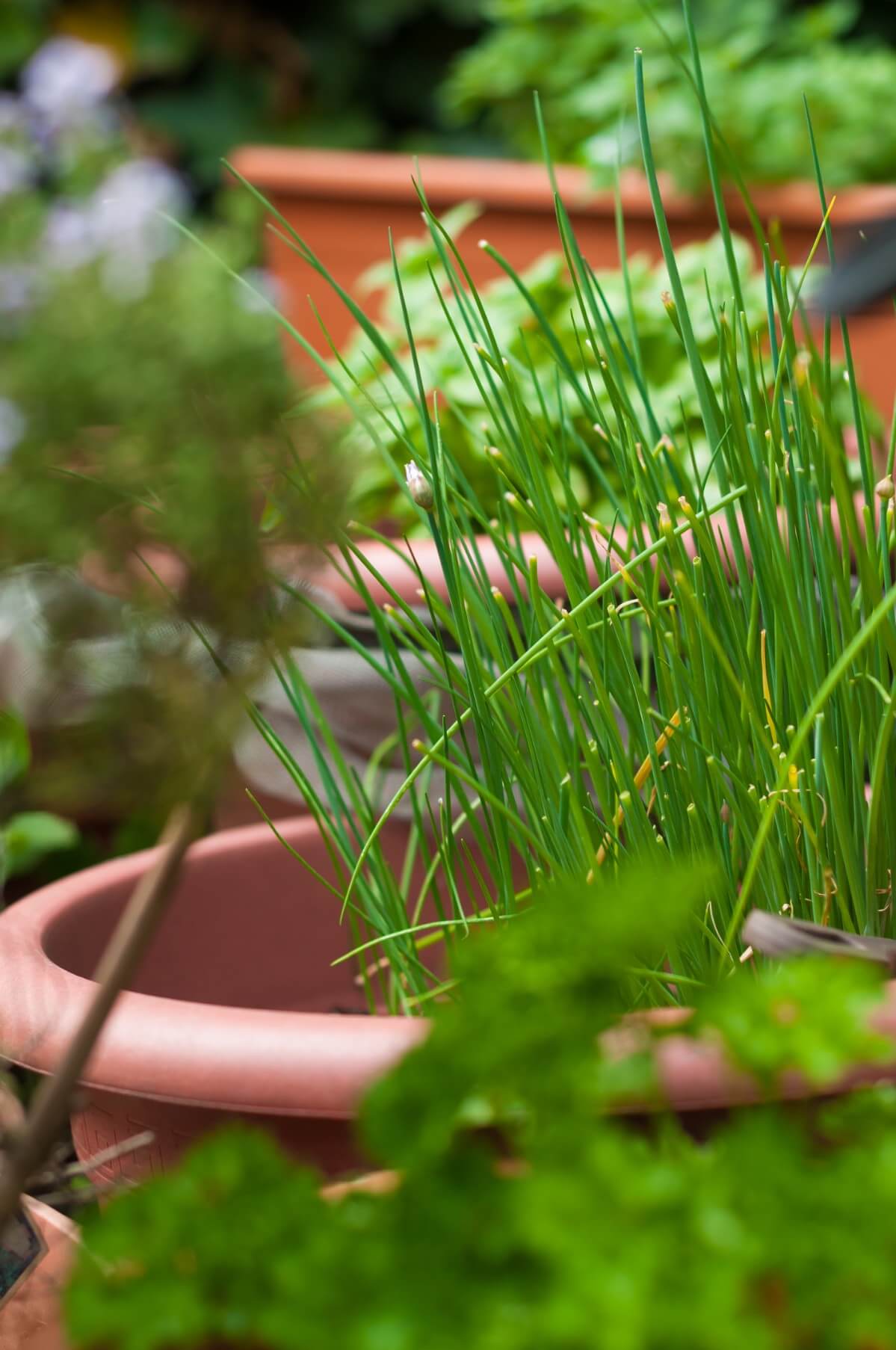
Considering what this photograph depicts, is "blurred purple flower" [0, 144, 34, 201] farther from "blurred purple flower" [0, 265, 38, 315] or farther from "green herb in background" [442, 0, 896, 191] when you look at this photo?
"green herb in background" [442, 0, 896, 191]

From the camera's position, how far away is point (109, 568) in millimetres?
374

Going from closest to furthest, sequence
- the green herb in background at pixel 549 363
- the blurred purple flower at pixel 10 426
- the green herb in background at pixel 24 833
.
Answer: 1. the blurred purple flower at pixel 10 426
2. the green herb in background at pixel 24 833
3. the green herb in background at pixel 549 363

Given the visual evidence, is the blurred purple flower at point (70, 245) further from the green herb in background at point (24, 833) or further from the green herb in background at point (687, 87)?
the green herb in background at point (687, 87)

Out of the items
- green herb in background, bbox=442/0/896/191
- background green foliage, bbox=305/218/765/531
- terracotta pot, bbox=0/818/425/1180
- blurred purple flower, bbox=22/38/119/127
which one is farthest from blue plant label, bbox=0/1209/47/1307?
blurred purple flower, bbox=22/38/119/127

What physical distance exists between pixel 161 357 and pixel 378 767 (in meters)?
0.63

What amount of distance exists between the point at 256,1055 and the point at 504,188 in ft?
6.04

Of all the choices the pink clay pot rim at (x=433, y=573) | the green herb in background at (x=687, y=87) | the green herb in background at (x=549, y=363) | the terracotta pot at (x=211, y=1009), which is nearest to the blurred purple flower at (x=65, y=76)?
the green herb in background at (x=687, y=87)

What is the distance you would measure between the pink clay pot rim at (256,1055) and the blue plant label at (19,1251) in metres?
0.08

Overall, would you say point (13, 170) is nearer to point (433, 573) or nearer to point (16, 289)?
point (16, 289)

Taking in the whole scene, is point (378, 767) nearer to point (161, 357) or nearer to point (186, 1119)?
point (186, 1119)

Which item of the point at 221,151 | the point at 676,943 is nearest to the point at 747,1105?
the point at 676,943

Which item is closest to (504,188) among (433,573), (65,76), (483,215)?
(483,215)

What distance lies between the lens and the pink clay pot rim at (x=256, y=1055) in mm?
472

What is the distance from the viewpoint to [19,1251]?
23.7 inches
